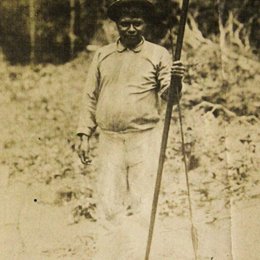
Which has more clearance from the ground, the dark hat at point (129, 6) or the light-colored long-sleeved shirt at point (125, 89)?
the dark hat at point (129, 6)

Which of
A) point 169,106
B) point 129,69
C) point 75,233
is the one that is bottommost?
point 75,233

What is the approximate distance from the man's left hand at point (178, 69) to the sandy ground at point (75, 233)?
0.41 metres

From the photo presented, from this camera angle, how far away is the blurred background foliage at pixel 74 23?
6.00 ft

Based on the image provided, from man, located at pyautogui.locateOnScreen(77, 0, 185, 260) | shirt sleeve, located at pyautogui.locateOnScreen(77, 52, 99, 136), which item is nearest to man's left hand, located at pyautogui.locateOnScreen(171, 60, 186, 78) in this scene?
man, located at pyautogui.locateOnScreen(77, 0, 185, 260)

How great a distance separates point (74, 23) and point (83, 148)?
0.37 meters

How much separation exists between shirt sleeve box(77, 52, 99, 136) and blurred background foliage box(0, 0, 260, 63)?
9 cm

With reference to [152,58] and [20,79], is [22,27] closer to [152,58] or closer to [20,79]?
[20,79]

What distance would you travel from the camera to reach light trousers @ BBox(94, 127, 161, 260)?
1740 millimetres

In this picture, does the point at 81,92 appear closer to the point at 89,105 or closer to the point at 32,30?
the point at 89,105

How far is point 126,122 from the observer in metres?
1.79

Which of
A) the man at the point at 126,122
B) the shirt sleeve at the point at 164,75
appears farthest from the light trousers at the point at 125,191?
the shirt sleeve at the point at 164,75

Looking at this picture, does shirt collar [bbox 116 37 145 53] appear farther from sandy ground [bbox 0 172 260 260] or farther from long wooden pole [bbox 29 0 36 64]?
sandy ground [bbox 0 172 260 260]

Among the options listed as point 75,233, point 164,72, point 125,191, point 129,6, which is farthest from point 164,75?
point 75,233

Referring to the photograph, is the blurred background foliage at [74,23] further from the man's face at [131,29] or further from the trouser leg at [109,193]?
the trouser leg at [109,193]
